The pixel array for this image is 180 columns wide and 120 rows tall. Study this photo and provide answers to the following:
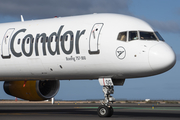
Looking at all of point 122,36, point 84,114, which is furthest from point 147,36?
point 84,114

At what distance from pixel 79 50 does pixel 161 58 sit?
4.79 metres

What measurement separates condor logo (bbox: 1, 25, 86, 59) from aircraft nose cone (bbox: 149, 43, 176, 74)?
14.4 feet

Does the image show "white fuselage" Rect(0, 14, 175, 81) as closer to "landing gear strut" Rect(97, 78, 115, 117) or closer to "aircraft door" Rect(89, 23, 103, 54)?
"aircraft door" Rect(89, 23, 103, 54)

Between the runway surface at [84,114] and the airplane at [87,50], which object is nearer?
the airplane at [87,50]

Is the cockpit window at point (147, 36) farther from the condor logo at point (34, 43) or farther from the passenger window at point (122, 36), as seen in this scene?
the condor logo at point (34, 43)

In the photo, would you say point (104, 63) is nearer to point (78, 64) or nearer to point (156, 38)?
point (78, 64)

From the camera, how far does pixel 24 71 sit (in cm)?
2223

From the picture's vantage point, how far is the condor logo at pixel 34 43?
20469 millimetres

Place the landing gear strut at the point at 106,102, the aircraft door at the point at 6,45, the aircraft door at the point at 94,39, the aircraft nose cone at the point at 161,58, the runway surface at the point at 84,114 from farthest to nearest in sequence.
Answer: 1. the aircraft door at the point at 6,45
2. the runway surface at the point at 84,114
3. the landing gear strut at the point at 106,102
4. the aircraft door at the point at 94,39
5. the aircraft nose cone at the point at 161,58

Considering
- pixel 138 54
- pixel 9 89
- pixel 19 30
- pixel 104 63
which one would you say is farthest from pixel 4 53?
pixel 138 54

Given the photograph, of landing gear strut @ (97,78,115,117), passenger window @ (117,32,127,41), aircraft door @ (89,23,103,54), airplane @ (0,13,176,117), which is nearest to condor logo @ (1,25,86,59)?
airplane @ (0,13,176,117)

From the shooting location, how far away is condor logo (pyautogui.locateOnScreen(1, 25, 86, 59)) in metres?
20.5

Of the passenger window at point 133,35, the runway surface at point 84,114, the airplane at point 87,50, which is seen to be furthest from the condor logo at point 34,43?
the runway surface at point 84,114

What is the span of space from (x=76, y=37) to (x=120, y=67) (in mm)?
3222
